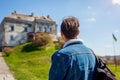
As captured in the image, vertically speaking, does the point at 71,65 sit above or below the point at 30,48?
above

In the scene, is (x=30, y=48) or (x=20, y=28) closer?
(x=30, y=48)

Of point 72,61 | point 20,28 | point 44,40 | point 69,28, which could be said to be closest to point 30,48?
point 44,40

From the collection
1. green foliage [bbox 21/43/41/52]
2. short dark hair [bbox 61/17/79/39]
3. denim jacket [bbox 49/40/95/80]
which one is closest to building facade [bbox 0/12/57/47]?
green foliage [bbox 21/43/41/52]

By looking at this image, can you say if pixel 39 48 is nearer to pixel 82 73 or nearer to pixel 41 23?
pixel 41 23

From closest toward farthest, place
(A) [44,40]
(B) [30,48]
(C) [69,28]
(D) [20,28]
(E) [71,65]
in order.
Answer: (E) [71,65] → (C) [69,28] → (A) [44,40] → (B) [30,48] → (D) [20,28]

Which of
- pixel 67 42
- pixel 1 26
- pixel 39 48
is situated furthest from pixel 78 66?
pixel 1 26

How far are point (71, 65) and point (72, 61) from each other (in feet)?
0.17

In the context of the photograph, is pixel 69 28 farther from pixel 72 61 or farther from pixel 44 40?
pixel 44 40

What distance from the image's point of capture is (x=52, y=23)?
2790 inches

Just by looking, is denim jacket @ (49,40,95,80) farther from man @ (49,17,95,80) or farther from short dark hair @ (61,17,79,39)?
short dark hair @ (61,17,79,39)

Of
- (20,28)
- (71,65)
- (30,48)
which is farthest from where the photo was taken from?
(20,28)

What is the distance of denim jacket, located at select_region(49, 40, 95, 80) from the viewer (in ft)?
10.5

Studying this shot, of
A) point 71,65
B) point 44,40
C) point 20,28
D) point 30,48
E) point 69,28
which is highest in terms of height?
point 69,28

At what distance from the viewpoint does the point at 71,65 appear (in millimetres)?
3209
